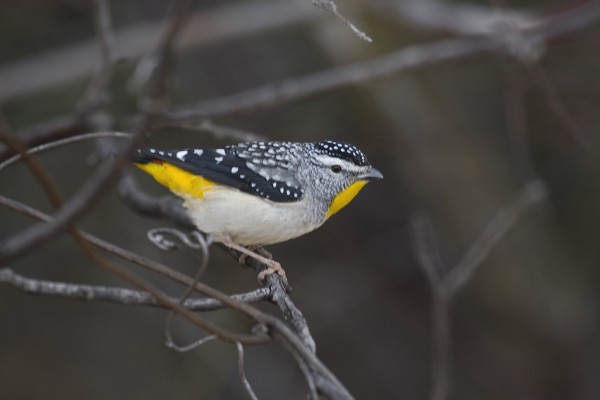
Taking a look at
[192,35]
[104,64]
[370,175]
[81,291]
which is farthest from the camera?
[192,35]

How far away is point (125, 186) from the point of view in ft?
14.8

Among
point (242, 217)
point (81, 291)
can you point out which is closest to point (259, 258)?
point (242, 217)

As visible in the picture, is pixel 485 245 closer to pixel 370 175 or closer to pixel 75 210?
pixel 370 175

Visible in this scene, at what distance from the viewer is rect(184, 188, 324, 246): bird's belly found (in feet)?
13.8

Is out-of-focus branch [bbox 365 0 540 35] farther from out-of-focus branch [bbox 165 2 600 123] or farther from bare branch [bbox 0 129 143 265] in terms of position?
bare branch [bbox 0 129 143 265]

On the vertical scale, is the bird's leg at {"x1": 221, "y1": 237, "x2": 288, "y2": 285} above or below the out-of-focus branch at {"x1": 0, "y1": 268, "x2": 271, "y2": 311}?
above

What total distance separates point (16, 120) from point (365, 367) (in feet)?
13.7

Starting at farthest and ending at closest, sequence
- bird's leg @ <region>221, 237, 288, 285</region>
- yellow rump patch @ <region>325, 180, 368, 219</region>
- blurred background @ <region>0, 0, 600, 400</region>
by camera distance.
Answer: blurred background @ <region>0, 0, 600, 400</region> < yellow rump patch @ <region>325, 180, 368, 219</region> < bird's leg @ <region>221, 237, 288, 285</region>

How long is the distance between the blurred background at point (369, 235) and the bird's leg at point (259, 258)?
360 centimetres

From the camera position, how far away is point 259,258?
409 centimetres

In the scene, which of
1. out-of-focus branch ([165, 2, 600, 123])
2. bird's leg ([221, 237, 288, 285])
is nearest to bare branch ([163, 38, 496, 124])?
out-of-focus branch ([165, 2, 600, 123])

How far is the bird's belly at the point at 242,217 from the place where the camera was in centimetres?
421

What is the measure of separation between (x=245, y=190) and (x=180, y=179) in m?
0.31

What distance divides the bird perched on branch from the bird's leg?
0.05 ft
